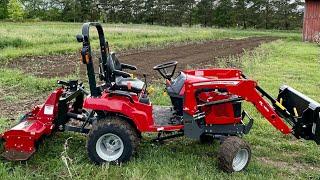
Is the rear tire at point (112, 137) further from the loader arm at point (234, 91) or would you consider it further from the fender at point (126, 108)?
the loader arm at point (234, 91)

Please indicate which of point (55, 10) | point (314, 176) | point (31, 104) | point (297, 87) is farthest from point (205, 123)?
point (55, 10)

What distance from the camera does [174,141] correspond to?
21.0 feet

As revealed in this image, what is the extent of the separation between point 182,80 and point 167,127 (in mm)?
605

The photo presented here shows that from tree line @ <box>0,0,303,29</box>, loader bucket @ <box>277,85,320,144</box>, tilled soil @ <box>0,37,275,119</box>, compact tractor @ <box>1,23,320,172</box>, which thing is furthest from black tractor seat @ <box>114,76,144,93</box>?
tree line @ <box>0,0,303,29</box>

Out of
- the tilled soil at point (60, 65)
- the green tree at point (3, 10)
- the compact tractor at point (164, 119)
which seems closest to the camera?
the compact tractor at point (164, 119)

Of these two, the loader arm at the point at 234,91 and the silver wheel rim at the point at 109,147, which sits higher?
the loader arm at the point at 234,91

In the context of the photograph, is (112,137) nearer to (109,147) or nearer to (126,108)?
(109,147)

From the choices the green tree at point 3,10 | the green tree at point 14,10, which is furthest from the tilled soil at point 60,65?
the green tree at point 3,10

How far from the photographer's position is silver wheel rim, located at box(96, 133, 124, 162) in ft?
17.5

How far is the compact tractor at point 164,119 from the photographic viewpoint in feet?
17.1

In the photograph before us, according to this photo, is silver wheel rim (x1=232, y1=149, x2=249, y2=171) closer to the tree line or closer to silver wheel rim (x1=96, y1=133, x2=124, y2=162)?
silver wheel rim (x1=96, y1=133, x2=124, y2=162)

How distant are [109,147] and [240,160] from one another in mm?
1573

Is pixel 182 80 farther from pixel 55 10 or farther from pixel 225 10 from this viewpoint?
pixel 55 10

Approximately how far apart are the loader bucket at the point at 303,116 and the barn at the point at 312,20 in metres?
27.9
